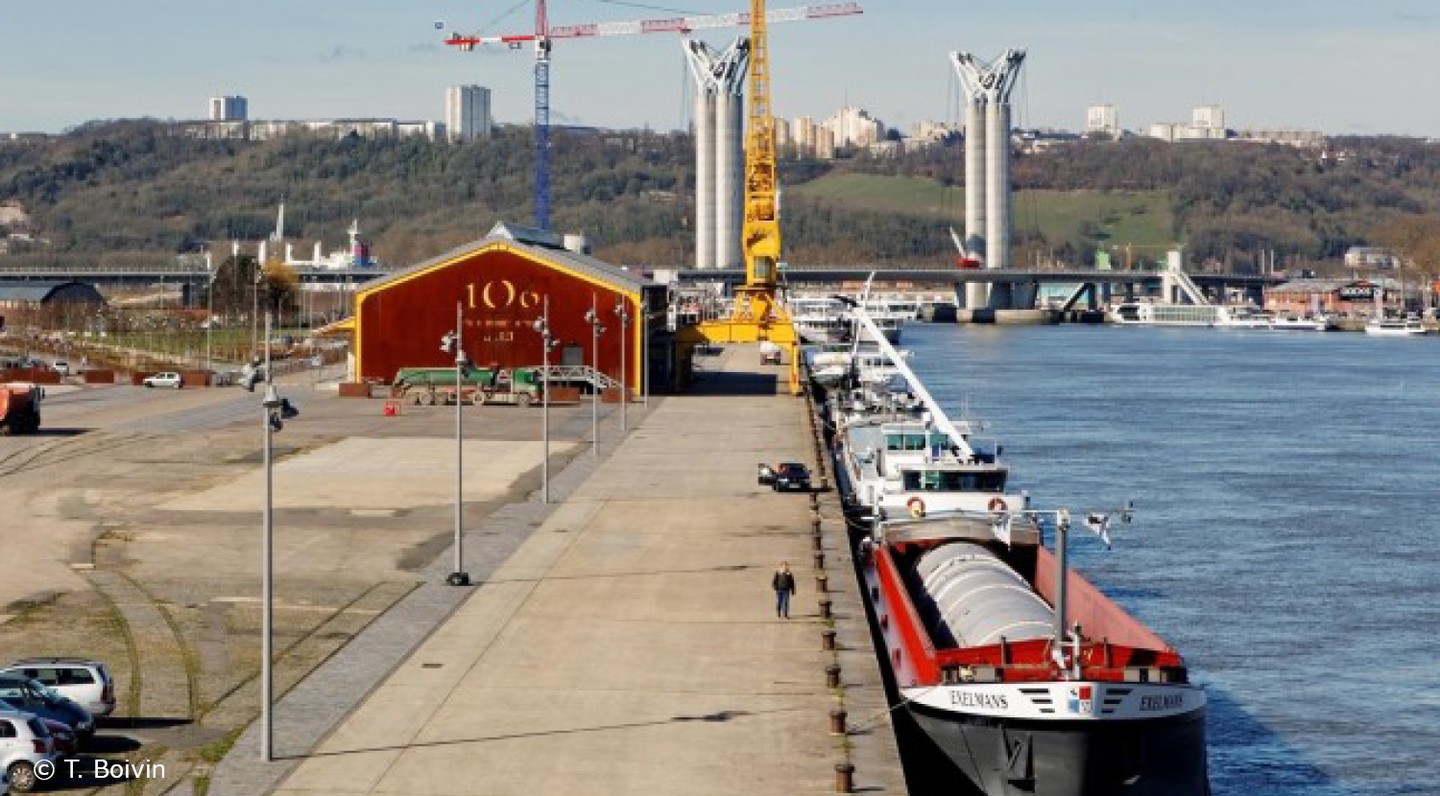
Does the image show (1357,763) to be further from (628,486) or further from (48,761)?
(628,486)

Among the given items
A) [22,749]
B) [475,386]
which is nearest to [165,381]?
[475,386]

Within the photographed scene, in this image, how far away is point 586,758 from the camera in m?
32.1

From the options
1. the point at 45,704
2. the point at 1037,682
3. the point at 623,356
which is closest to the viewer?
the point at 45,704

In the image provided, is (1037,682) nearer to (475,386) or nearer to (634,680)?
(634,680)

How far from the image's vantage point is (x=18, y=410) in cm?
8456

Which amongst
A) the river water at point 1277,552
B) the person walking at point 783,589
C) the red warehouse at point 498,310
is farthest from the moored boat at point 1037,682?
the red warehouse at point 498,310

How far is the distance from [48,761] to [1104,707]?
1410 centimetres

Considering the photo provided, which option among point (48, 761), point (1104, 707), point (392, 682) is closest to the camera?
point (48, 761)

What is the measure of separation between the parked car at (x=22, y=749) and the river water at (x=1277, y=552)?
19891 mm

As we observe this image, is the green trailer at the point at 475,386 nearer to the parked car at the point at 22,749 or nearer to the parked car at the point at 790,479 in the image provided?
the parked car at the point at 790,479

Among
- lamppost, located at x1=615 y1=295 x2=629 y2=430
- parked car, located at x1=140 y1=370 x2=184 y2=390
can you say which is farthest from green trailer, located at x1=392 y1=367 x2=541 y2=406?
parked car, located at x1=140 y1=370 x2=184 y2=390

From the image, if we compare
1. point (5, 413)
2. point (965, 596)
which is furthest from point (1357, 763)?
point (5, 413)

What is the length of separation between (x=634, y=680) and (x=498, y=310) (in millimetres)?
70743

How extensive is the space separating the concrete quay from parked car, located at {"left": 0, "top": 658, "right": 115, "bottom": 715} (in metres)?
2.43
